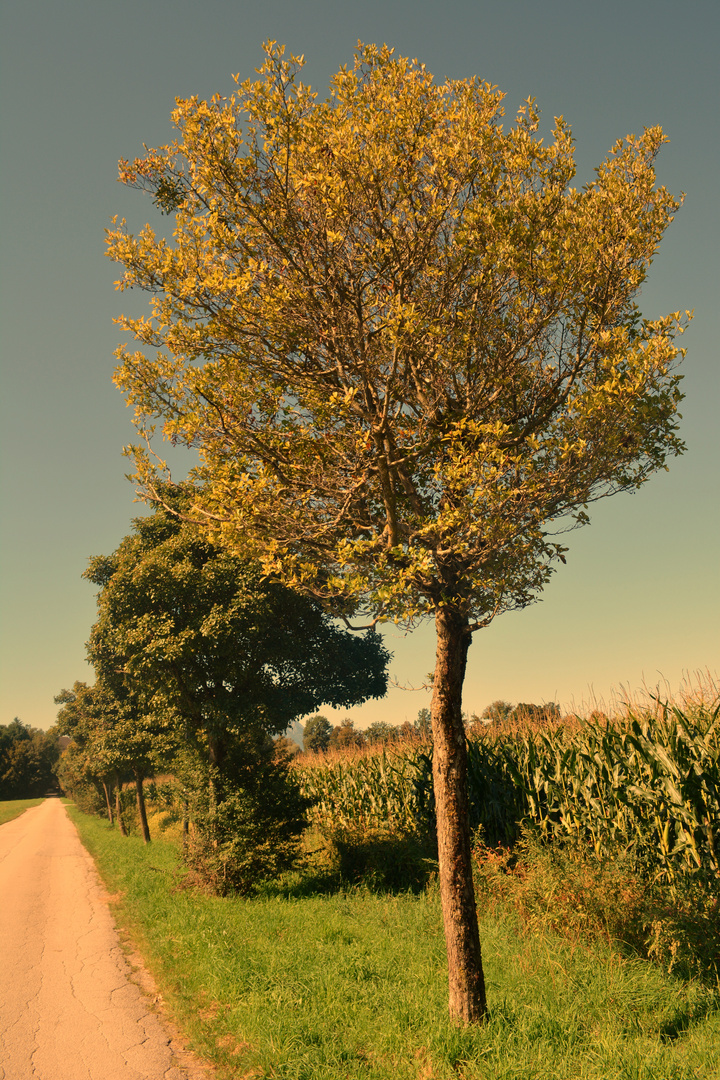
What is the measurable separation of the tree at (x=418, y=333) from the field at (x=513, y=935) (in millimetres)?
909

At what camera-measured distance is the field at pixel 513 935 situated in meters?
5.21

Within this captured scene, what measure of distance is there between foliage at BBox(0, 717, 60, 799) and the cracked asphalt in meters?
79.9

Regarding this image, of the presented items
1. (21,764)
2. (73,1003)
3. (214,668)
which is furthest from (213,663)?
(21,764)

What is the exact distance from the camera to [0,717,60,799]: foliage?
82.6 metres

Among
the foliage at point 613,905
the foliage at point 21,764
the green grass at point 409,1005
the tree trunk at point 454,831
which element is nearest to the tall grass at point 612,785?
the foliage at point 613,905

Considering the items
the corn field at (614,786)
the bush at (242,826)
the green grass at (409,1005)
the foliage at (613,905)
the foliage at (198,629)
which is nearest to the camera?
the green grass at (409,1005)

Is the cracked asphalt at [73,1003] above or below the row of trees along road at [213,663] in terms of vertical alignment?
below

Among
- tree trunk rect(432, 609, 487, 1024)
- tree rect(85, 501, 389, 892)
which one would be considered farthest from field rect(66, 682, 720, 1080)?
tree rect(85, 501, 389, 892)

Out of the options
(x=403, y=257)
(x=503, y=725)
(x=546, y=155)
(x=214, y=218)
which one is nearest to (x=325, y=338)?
(x=403, y=257)

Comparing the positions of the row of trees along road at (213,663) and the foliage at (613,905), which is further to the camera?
the row of trees along road at (213,663)

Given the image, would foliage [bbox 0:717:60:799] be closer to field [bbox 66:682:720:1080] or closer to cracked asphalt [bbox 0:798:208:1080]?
cracked asphalt [bbox 0:798:208:1080]

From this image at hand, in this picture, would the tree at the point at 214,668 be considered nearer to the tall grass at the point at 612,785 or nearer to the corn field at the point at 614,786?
the tall grass at the point at 612,785

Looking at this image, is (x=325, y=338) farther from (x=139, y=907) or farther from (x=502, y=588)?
(x=139, y=907)

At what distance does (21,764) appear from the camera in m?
85.5
